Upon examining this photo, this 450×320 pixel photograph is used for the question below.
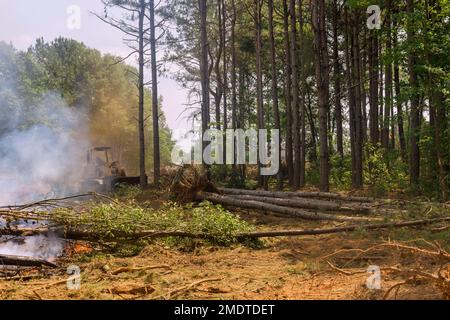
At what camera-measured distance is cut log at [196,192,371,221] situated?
984 centimetres

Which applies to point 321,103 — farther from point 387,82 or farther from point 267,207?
point 387,82

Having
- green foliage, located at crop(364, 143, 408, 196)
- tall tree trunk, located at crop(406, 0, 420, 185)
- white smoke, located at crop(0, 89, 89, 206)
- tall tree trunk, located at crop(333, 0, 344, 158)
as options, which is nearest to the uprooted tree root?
white smoke, located at crop(0, 89, 89, 206)

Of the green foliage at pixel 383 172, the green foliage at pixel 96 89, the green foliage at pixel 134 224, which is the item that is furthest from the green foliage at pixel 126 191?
the green foliage at pixel 96 89

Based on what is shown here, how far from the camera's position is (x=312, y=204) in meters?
11.1

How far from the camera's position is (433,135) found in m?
13.5

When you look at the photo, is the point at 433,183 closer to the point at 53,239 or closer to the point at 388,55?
the point at 388,55

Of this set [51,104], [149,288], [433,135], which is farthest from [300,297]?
[51,104]

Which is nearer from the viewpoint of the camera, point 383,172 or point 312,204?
point 312,204

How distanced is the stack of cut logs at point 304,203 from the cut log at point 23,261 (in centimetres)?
592

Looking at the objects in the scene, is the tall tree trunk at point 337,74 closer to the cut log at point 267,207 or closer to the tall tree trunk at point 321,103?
the tall tree trunk at point 321,103

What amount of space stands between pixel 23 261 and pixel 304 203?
7035 mm

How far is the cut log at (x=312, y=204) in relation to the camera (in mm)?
10453

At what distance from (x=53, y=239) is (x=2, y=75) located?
25.7m

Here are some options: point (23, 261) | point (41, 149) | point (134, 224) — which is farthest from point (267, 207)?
point (41, 149)
